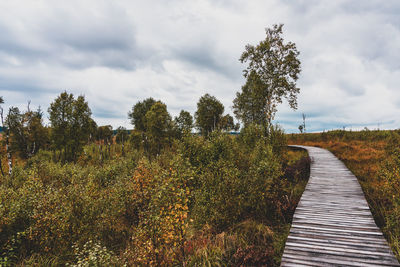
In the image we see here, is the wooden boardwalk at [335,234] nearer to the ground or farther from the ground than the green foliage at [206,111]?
nearer to the ground

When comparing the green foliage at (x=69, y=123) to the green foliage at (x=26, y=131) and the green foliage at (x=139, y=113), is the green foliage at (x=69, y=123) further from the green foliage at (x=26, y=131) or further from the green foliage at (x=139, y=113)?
the green foliage at (x=139, y=113)

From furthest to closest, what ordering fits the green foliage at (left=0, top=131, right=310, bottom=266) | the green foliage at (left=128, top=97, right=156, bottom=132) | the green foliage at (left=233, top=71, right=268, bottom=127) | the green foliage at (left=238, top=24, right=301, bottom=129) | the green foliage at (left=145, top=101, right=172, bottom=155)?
1. the green foliage at (left=128, top=97, right=156, bottom=132)
2. the green foliage at (left=233, top=71, right=268, bottom=127)
3. the green foliage at (left=145, top=101, right=172, bottom=155)
4. the green foliage at (left=238, top=24, right=301, bottom=129)
5. the green foliage at (left=0, top=131, right=310, bottom=266)

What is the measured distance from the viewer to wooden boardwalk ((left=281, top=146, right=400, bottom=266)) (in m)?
3.71

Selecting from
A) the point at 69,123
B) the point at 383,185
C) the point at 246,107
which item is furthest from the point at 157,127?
the point at 383,185

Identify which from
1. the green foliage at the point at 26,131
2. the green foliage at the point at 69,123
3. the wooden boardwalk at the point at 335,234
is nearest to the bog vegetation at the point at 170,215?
the wooden boardwalk at the point at 335,234

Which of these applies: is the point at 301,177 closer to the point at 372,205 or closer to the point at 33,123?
the point at 372,205

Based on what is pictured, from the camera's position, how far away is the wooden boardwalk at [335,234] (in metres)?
3.71

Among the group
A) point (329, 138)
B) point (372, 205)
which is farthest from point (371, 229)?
point (329, 138)

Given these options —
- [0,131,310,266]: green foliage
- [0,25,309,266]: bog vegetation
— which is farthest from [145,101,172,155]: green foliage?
[0,131,310,266]: green foliage

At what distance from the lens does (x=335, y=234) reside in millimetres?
4492

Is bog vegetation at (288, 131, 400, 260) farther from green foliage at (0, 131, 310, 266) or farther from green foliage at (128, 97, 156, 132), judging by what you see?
green foliage at (128, 97, 156, 132)

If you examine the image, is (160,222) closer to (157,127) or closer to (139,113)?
(157,127)

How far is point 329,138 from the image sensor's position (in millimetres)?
26344

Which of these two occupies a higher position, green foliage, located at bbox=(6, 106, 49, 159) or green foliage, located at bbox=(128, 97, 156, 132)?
green foliage, located at bbox=(128, 97, 156, 132)
